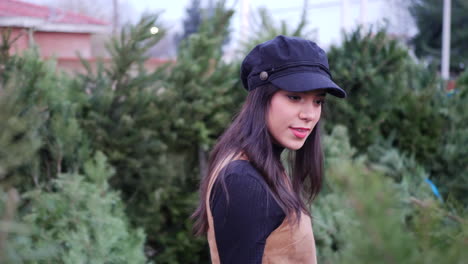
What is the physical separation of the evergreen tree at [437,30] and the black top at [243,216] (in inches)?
915

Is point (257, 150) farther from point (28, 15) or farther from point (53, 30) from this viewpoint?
point (53, 30)

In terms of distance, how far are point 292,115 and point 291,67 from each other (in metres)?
0.18

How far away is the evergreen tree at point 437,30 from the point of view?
22.8 m

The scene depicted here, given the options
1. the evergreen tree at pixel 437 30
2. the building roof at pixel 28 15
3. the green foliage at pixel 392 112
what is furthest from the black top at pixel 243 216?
the evergreen tree at pixel 437 30

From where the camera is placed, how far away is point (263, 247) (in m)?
1.49

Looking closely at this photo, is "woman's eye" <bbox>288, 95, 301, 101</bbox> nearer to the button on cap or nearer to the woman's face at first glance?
the woman's face

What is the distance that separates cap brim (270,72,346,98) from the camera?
1.59 m

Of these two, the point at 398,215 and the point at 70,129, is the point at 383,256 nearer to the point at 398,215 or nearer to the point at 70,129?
the point at 398,215

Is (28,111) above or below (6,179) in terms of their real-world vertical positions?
above

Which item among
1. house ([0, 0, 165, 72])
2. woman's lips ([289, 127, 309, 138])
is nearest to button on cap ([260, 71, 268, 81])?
woman's lips ([289, 127, 309, 138])

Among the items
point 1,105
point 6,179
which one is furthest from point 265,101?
point 6,179

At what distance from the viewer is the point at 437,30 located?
78.6ft

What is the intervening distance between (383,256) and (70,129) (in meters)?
2.78

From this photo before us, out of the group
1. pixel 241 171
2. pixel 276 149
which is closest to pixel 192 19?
pixel 276 149
